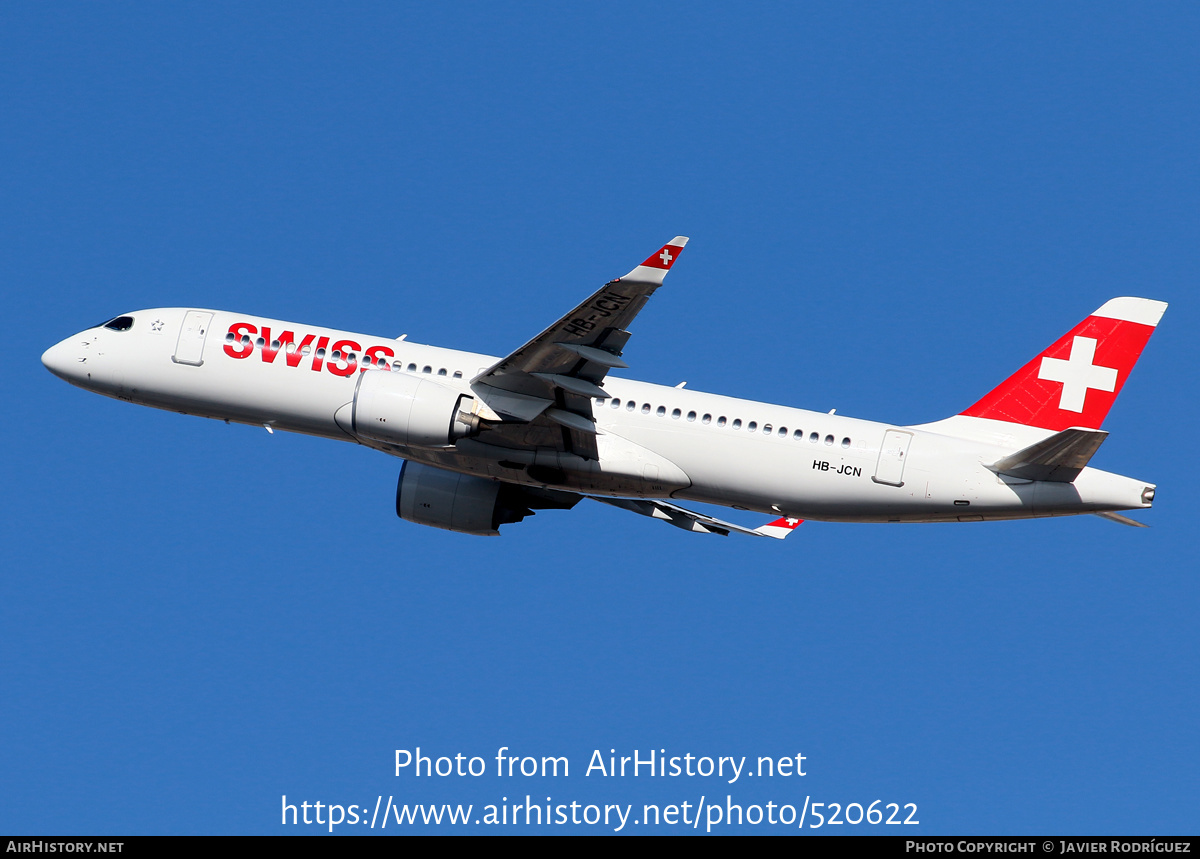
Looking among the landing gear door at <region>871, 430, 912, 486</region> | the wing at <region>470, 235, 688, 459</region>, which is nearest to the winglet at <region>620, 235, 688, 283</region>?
the wing at <region>470, 235, 688, 459</region>

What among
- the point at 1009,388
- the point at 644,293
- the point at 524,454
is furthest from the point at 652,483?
the point at 1009,388

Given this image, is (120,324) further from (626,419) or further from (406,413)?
(626,419)

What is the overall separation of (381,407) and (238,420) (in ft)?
17.3

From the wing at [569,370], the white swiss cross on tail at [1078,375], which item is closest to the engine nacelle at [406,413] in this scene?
the wing at [569,370]

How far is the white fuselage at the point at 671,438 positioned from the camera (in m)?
31.2

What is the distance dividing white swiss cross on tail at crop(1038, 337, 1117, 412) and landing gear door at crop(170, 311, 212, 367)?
21.5 metres

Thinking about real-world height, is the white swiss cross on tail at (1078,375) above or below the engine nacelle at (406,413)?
above

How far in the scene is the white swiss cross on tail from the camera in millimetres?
32125

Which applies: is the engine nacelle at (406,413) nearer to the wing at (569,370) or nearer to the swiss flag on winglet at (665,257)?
the wing at (569,370)

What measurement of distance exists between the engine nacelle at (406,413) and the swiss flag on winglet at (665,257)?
6193 mm

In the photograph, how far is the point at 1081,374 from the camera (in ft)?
106

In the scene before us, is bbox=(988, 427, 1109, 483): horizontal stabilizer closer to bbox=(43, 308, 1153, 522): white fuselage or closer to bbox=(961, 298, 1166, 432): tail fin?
bbox=(43, 308, 1153, 522): white fuselage

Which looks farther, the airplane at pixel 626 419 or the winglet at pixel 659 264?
the airplane at pixel 626 419
